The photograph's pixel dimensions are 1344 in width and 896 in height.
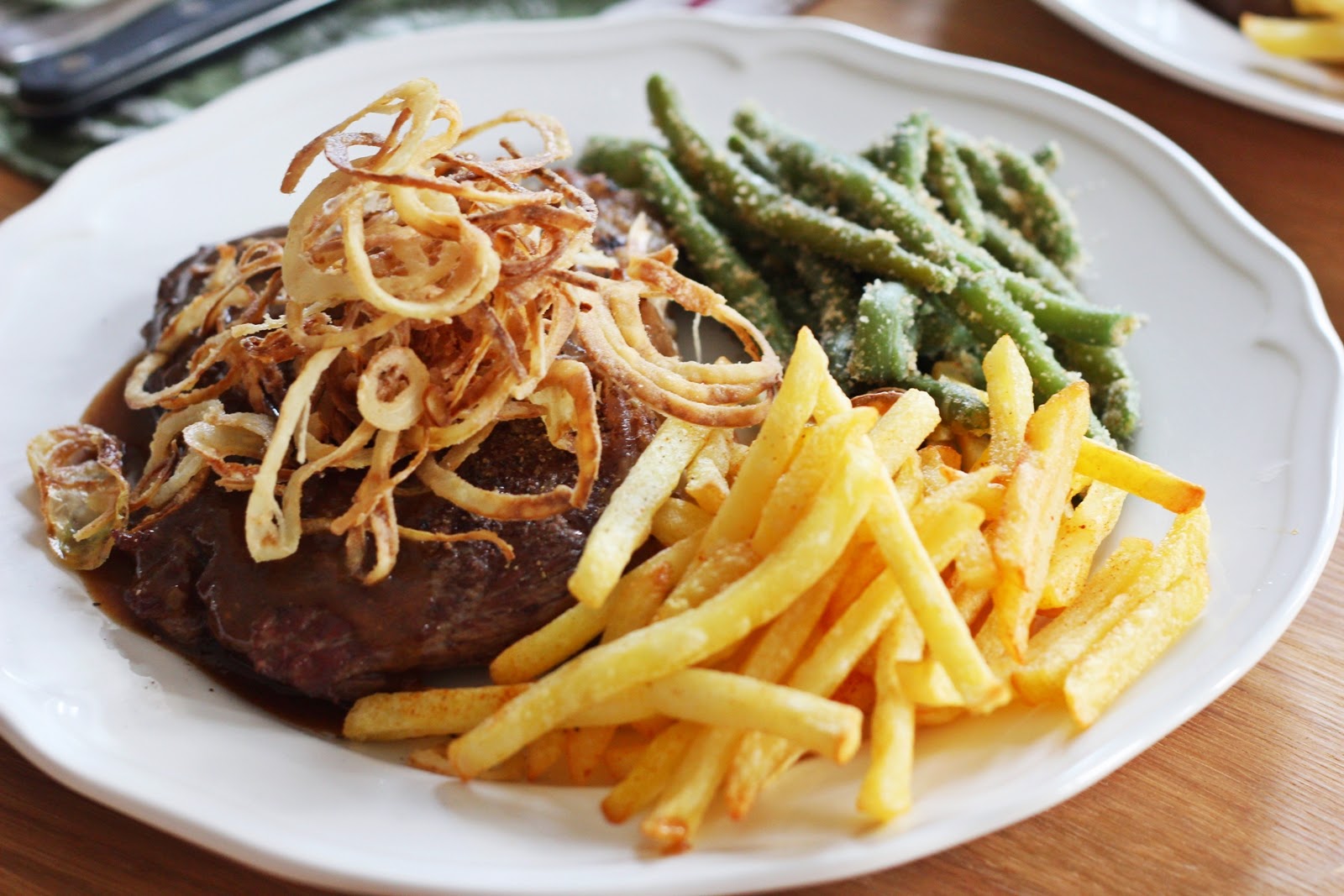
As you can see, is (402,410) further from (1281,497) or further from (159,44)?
(159,44)

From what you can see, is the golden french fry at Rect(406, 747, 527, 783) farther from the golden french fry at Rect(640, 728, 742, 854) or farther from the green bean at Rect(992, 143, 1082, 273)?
the green bean at Rect(992, 143, 1082, 273)

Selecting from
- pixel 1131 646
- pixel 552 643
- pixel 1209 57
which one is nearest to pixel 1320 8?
pixel 1209 57

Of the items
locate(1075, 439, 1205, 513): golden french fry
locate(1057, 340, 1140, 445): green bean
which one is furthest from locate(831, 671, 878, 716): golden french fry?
locate(1057, 340, 1140, 445): green bean

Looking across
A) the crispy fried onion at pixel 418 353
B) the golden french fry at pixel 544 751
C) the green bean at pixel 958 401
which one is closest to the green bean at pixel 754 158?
the green bean at pixel 958 401

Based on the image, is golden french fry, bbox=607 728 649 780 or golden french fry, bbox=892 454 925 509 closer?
golden french fry, bbox=607 728 649 780

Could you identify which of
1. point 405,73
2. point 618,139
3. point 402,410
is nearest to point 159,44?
point 405,73

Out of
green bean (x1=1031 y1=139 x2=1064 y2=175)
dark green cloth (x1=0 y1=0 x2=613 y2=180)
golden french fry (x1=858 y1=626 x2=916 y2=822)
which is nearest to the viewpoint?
golden french fry (x1=858 y1=626 x2=916 y2=822)

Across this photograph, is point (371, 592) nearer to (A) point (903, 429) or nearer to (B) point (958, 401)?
(A) point (903, 429)
